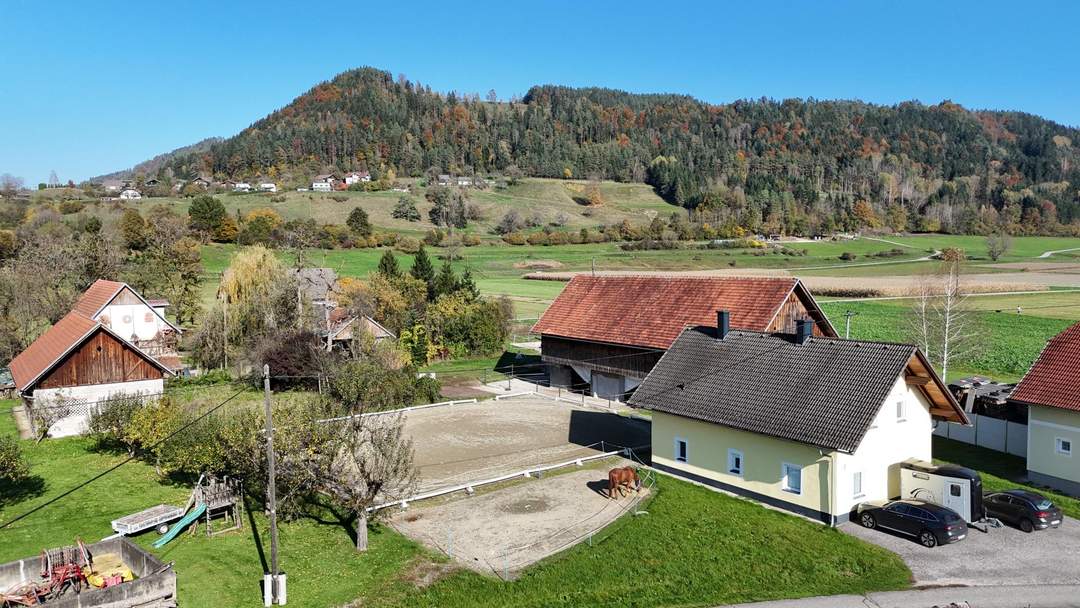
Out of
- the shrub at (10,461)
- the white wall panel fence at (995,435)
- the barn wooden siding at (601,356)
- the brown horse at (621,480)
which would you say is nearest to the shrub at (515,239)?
the barn wooden siding at (601,356)

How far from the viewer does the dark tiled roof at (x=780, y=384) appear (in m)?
21.1

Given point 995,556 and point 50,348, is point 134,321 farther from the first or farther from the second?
point 995,556

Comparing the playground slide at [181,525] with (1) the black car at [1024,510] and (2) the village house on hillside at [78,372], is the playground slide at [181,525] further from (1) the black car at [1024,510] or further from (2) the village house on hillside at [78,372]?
(1) the black car at [1024,510]

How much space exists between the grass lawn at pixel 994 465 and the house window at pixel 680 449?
9.35 metres

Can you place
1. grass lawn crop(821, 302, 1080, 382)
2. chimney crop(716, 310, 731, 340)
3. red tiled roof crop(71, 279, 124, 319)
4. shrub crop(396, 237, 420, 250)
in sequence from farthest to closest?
shrub crop(396, 237, 420, 250)
red tiled roof crop(71, 279, 124, 319)
grass lawn crop(821, 302, 1080, 382)
chimney crop(716, 310, 731, 340)

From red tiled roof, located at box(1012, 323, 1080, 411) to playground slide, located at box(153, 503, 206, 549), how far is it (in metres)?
25.6

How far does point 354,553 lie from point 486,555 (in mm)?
3320

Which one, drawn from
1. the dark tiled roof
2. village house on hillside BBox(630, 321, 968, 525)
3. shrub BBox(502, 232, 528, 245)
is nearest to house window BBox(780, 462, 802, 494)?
village house on hillside BBox(630, 321, 968, 525)

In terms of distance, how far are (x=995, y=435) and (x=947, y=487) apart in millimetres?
9345

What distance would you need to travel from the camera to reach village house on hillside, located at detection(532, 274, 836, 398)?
109ft

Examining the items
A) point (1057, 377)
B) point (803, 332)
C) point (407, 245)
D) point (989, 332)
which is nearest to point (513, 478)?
point (803, 332)

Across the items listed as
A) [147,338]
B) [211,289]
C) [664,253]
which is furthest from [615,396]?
[664,253]

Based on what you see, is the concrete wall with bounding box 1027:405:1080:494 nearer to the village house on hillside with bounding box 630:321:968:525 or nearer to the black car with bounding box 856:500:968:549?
the village house on hillside with bounding box 630:321:968:525

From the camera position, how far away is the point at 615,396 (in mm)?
38219
